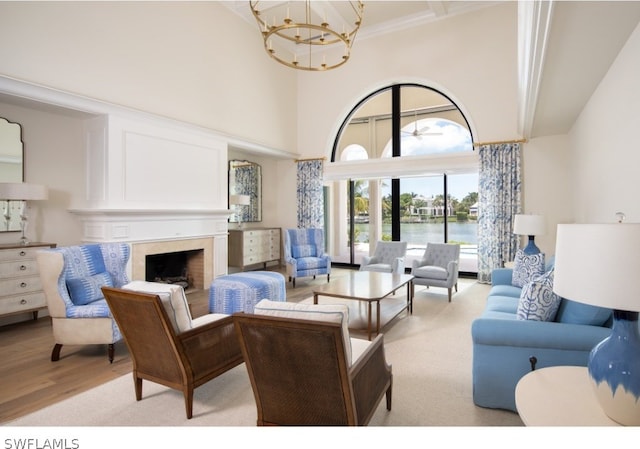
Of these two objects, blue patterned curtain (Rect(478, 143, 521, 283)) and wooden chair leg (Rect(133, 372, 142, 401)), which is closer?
wooden chair leg (Rect(133, 372, 142, 401))

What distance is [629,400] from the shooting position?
1.35 meters

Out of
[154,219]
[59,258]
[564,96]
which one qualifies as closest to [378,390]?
[59,258]

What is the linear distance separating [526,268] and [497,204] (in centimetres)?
287

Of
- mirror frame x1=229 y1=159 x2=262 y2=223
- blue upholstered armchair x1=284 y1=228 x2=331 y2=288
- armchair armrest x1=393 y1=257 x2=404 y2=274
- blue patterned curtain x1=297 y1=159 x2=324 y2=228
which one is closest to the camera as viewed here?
armchair armrest x1=393 y1=257 x2=404 y2=274

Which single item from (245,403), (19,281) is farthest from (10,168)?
(245,403)

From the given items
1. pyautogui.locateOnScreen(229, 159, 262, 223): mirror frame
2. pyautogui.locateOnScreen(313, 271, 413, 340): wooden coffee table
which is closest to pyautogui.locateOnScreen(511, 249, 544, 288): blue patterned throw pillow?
pyautogui.locateOnScreen(313, 271, 413, 340): wooden coffee table

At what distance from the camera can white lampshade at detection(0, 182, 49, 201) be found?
4051 millimetres

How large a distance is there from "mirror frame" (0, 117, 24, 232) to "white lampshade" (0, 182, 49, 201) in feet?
1.25

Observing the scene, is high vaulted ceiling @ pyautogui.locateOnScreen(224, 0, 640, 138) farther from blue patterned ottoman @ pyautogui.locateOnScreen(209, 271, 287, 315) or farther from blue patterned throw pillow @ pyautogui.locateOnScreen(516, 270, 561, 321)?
blue patterned ottoman @ pyautogui.locateOnScreen(209, 271, 287, 315)

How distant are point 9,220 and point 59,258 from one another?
188 centimetres

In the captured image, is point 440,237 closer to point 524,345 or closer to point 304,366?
point 524,345

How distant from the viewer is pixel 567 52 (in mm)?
2818

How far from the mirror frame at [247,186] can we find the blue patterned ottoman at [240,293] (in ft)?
13.0

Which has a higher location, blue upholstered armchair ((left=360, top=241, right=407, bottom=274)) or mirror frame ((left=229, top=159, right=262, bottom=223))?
mirror frame ((left=229, top=159, right=262, bottom=223))
